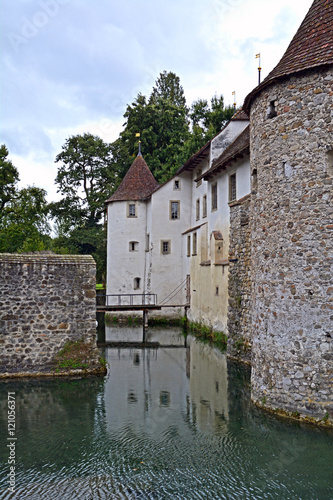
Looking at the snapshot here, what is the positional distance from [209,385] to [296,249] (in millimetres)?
5376

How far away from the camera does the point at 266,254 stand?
30.6 feet

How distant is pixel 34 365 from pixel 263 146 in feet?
26.6

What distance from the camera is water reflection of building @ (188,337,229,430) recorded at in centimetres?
945

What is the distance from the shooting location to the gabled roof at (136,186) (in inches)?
1141

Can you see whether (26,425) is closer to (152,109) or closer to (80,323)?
(80,323)

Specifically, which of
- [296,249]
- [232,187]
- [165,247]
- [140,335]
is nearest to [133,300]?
[165,247]

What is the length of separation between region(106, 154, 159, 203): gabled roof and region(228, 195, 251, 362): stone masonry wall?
13.7m

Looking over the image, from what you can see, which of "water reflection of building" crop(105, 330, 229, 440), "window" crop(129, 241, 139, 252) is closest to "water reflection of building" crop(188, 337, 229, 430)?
"water reflection of building" crop(105, 330, 229, 440)

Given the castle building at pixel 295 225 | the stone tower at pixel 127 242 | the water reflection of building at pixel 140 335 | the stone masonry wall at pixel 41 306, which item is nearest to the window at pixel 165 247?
the stone tower at pixel 127 242

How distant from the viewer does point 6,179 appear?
2706 centimetres

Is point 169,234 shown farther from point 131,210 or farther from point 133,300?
point 133,300

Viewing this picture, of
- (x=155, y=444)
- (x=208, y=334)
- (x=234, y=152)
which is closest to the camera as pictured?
(x=155, y=444)

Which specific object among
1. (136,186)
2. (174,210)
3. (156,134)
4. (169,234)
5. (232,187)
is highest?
(156,134)

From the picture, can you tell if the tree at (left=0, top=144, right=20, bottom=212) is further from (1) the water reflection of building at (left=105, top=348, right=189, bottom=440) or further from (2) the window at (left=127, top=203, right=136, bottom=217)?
(1) the water reflection of building at (left=105, top=348, right=189, bottom=440)
